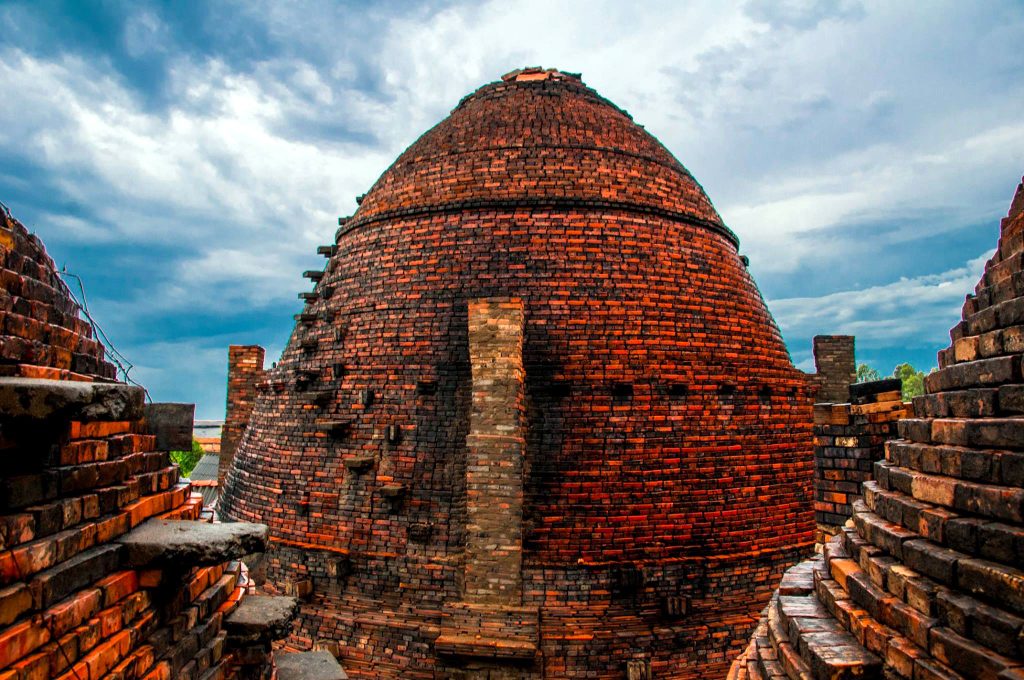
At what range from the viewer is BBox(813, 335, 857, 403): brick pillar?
10.7 metres

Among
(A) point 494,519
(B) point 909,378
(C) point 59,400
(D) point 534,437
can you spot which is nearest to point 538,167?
(D) point 534,437

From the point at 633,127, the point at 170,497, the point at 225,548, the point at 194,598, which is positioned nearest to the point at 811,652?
the point at 225,548

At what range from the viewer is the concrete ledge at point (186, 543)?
9.03 feet

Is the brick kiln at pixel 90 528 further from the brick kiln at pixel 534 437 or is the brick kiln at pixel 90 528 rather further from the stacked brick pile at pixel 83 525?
the brick kiln at pixel 534 437

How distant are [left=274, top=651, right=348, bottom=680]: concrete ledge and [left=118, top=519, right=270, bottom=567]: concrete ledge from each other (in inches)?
76.0

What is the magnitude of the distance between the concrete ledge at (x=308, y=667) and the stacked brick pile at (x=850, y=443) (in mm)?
4230

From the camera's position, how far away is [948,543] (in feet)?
8.80

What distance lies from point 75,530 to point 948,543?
3.73m

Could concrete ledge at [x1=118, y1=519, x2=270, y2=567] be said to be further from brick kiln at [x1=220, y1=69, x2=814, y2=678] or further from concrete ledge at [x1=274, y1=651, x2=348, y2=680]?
brick kiln at [x1=220, y1=69, x2=814, y2=678]

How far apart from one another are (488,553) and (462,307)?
2.70 metres

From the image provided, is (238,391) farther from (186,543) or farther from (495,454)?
(186,543)

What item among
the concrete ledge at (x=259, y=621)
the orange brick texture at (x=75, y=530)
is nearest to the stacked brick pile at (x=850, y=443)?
the concrete ledge at (x=259, y=621)

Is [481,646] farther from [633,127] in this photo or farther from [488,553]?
[633,127]

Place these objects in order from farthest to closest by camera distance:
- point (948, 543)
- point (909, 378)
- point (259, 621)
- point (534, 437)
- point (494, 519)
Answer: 1. point (909, 378)
2. point (534, 437)
3. point (494, 519)
4. point (259, 621)
5. point (948, 543)
